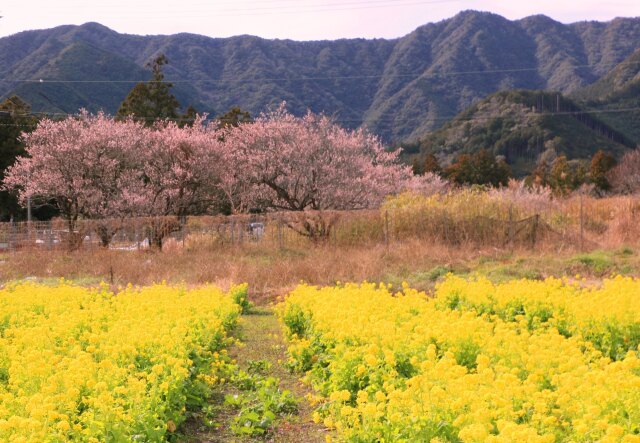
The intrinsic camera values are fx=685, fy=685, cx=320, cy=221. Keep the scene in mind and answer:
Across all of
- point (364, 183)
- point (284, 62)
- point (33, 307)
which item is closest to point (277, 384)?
point (33, 307)

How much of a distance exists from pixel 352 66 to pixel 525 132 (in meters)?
79.3

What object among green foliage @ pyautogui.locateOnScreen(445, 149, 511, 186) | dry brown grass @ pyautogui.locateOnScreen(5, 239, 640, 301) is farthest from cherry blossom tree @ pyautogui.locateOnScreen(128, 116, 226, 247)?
green foliage @ pyautogui.locateOnScreen(445, 149, 511, 186)

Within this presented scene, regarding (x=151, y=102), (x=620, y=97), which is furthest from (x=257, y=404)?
(x=620, y=97)

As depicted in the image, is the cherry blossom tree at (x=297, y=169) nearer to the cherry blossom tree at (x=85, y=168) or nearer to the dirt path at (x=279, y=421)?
the cherry blossom tree at (x=85, y=168)

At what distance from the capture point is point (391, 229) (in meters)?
22.5

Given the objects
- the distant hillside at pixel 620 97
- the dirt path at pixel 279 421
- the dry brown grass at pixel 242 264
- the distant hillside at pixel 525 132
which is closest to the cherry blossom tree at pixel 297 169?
the dry brown grass at pixel 242 264

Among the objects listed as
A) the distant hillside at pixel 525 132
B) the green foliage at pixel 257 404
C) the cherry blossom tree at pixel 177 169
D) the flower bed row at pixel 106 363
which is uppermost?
Answer: the distant hillside at pixel 525 132

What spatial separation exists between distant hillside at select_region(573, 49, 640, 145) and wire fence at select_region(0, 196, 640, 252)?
7526 centimetres

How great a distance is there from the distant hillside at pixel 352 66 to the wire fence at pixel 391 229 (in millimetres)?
63823

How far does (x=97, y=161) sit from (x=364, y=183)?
1124 centimetres

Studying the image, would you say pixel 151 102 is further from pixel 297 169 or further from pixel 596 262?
pixel 596 262

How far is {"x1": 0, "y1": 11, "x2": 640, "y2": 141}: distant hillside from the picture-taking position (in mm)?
109250

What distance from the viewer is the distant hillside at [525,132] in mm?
84000

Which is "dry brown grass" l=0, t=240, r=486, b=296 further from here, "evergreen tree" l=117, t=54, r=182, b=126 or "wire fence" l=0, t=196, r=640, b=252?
"evergreen tree" l=117, t=54, r=182, b=126
